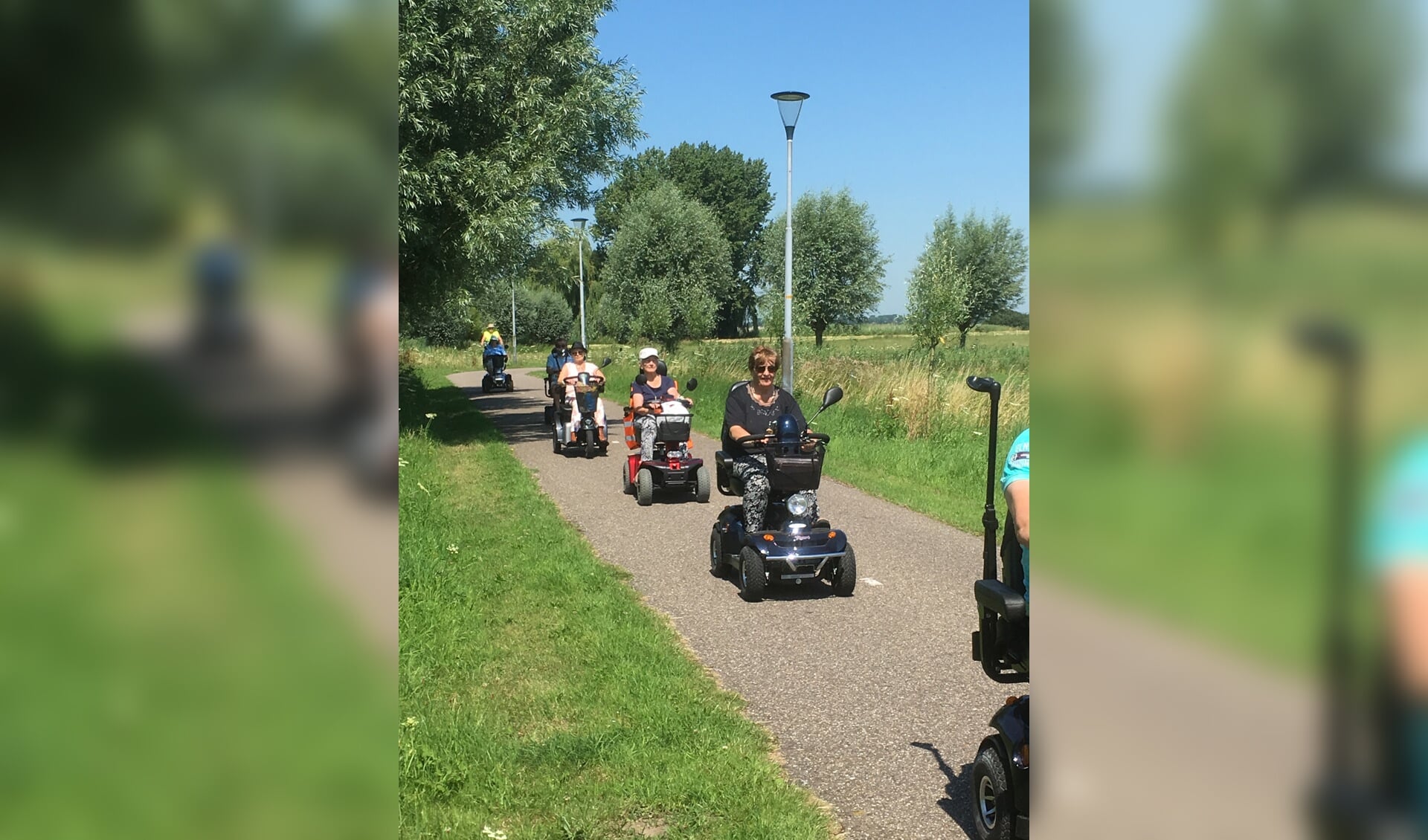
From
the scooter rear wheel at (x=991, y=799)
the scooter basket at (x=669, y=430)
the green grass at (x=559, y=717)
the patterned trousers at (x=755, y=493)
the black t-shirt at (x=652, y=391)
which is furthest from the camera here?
the black t-shirt at (x=652, y=391)

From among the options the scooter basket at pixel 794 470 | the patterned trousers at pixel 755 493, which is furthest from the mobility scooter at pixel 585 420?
the scooter basket at pixel 794 470

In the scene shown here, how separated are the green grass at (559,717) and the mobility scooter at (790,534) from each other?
85 cm

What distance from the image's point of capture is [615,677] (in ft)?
18.2

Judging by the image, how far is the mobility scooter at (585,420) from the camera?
52.8ft

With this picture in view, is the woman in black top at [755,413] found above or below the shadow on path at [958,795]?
above

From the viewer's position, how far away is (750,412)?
8094 mm

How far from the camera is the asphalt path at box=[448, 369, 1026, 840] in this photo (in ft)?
14.5

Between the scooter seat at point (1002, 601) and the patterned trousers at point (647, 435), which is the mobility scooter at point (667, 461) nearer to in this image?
the patterned trousers at point (647, 435)
